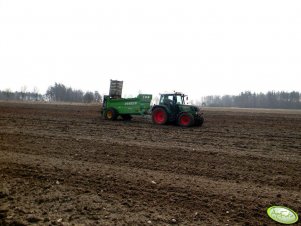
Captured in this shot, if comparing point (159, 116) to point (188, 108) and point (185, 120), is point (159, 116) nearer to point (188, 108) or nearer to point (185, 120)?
point (185, 120)

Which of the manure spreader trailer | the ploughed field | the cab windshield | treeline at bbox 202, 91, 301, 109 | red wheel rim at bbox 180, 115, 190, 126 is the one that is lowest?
the ploughed field

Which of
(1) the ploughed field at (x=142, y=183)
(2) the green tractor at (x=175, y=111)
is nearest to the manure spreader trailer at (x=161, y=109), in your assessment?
(2) the green tractor at (x=175, y=111)

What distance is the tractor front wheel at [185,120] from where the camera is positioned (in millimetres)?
14055

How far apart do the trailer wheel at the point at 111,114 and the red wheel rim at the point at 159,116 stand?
3.08 m

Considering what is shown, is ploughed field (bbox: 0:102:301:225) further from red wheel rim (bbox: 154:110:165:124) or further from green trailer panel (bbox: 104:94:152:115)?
green trailer panel (bbox: 104:94:152:115)

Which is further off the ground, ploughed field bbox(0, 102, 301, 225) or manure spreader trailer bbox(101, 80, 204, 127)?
manure spreader trailer bbox(101, 80, 204, 127)

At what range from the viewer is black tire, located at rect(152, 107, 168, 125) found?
1488 centimetres

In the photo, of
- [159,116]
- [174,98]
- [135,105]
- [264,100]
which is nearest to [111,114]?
[135,105]

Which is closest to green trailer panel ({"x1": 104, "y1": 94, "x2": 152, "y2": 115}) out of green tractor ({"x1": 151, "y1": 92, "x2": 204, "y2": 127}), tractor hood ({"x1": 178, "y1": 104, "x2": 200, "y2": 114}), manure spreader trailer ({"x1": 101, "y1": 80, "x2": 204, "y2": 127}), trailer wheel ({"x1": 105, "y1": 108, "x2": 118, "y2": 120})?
manure spreader trailer ({"x1": 101, "y1": 80, "x2": 204, "y2": 127})

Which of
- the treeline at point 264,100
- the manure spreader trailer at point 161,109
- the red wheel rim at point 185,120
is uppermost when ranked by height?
the treeline at point 264,100

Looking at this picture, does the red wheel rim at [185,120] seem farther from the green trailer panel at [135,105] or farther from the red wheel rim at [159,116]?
the green trailer panel at [135,105]

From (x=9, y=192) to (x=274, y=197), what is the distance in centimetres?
496

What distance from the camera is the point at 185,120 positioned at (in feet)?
47.0

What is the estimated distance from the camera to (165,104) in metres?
15.0
